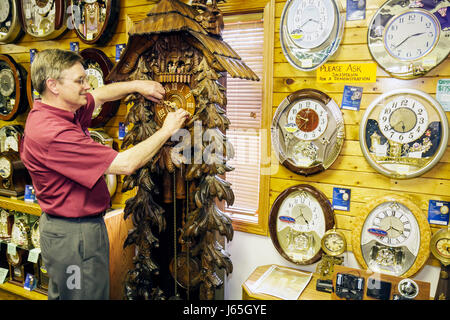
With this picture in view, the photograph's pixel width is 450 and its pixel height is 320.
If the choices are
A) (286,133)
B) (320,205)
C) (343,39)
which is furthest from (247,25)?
(320,205)

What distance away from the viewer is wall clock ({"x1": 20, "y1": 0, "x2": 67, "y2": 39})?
261cm

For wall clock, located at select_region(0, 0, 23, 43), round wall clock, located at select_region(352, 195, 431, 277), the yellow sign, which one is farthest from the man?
wall clock, located at select_region(0, 0, 23, 43)

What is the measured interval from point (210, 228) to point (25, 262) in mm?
2262

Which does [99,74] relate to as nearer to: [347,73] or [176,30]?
[176,30]

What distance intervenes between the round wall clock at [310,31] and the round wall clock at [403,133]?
407 mm

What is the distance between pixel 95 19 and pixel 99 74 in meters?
0.41

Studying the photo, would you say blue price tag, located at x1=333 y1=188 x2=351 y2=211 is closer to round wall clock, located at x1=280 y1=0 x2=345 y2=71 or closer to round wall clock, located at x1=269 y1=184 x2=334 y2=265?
round wall clock, located at x1=269 y1=184 x2=334 y2=265

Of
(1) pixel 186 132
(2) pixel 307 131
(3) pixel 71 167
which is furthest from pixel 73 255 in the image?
(2) pixel 307 131

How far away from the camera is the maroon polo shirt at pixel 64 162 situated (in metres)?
1.44

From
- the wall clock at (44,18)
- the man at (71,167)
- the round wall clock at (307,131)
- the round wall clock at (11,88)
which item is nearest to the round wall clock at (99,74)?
the wall clock at (44,18)

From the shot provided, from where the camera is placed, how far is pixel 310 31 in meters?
1.82

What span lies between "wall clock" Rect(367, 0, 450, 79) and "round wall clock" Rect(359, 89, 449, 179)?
5.1 inches

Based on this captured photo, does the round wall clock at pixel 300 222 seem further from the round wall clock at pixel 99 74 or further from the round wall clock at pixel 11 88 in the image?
the round wall clock at pixel 11 88
